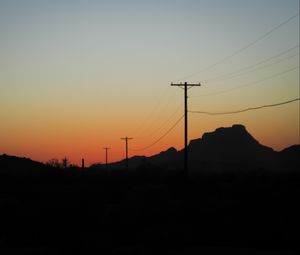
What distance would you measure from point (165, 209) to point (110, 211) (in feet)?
10.7

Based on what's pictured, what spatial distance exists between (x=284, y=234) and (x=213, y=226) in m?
4.08

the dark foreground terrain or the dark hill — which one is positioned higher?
the dark hill

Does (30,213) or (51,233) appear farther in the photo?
(30,213)

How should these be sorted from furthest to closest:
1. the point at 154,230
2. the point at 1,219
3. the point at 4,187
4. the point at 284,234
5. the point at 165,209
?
the point at 4,187
the point at 165,209
the point at 1,219
the point at 284,234
the point at 154,230

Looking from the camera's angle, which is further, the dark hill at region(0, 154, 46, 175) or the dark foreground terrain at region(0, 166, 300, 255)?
the dark hill at region(0, 154, 46, 175)

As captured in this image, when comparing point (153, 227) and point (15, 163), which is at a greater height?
point (15, 163)

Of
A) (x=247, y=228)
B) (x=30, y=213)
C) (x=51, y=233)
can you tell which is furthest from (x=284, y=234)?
(x=30, y=213)

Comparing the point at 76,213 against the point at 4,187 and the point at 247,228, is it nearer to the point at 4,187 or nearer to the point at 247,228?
the point at 247,228

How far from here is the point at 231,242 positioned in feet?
85.3

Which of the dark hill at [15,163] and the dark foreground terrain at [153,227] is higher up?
the dark hill at [15,163]

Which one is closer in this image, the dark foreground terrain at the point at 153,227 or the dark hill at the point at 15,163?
the dark foreground terrain at the point at 153,227

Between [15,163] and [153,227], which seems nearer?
[153,227]

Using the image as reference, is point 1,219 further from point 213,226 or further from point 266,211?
point 266,211

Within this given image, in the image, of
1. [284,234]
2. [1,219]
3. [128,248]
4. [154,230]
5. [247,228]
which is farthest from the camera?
[1,219]
